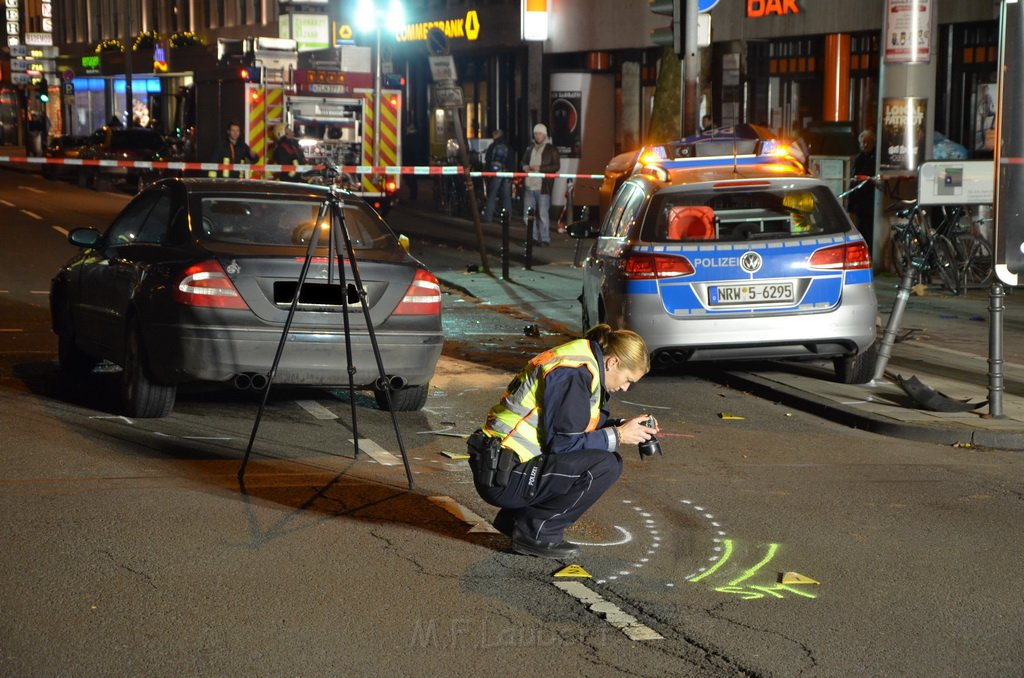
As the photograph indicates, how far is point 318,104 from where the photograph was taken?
3088cm

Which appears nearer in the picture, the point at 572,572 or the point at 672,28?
the point at 572,572

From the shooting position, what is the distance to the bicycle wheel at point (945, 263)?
17875 millimetres

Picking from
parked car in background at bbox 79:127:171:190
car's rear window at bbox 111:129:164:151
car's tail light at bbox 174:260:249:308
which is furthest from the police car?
car's rear window at bbox 111:129:164:151

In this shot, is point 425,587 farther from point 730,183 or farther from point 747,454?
point 730,183

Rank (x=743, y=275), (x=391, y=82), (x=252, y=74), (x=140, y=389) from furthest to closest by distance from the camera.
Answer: (x=391, y=82), (x=252, y=74), (x=743, y=275), (x=140, y=389)

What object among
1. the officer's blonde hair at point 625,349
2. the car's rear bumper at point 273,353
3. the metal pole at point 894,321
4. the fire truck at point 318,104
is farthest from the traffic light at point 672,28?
the fire truck at point 318,104

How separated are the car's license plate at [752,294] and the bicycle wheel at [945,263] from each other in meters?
7.61

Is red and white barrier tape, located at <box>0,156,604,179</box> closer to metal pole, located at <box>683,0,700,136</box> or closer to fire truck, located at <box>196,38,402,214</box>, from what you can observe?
fire truck, located at <box>196,38,402,214</box>

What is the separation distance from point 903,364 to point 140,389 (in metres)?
6.12

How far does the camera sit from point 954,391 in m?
11.0

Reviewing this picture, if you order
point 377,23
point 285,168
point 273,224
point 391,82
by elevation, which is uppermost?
point 377,23

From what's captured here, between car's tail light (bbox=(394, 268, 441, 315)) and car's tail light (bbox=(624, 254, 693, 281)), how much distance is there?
67.3 inches

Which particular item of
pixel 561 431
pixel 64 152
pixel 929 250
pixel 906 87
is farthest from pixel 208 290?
pixel 64 152

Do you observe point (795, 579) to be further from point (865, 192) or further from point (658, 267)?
point (865, 192)
